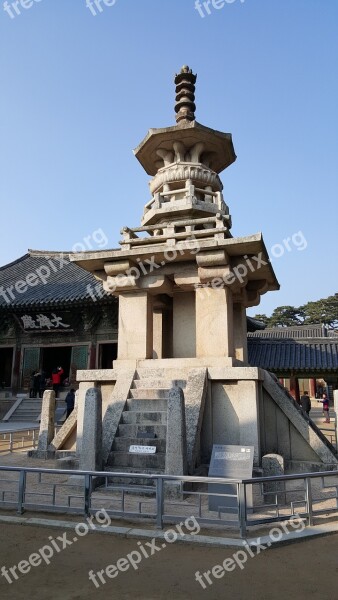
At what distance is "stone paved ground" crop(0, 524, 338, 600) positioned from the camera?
3.65m

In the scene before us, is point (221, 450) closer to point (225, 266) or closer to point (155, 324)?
point (225, 266)

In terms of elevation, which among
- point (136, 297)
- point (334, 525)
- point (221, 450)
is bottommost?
point (334, 525)

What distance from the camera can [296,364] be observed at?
18.0 metres

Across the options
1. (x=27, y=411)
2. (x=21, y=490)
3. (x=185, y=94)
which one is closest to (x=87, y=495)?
(x=21, y=490)

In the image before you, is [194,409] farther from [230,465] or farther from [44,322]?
[44,322]

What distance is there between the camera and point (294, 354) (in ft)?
61.4

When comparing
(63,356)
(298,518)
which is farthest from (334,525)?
(63,356)

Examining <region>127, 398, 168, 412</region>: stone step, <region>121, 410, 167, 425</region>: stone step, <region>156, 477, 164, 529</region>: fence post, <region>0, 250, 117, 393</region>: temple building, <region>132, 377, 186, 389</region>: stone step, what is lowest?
<region>156, 477, 164, 529</region>: fence post

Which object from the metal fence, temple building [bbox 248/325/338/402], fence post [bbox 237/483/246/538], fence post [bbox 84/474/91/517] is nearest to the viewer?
fence post [bbox 237/483/246/538]

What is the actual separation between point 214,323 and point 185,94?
7.77 m

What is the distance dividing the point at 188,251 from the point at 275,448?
14.9 ft

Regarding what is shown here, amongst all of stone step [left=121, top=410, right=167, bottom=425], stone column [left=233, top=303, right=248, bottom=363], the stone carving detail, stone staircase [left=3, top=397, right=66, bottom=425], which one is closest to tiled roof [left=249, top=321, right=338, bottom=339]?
stone staircase [left=3, top=397, right=66, bottom=425]

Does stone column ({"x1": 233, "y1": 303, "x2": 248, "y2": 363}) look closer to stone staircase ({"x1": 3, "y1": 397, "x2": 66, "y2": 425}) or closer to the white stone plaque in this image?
the white stone plaque

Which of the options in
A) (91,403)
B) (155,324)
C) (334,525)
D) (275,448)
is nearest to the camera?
(334,525)
